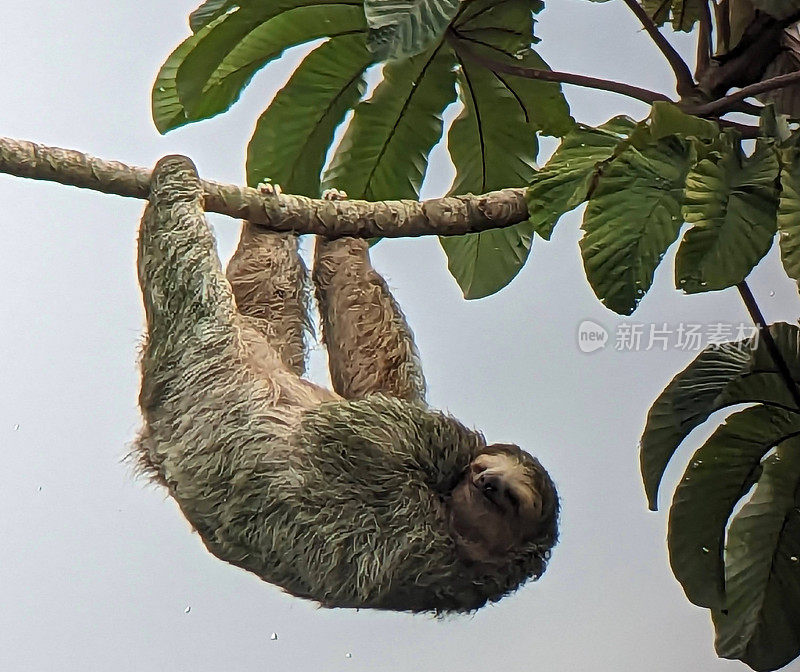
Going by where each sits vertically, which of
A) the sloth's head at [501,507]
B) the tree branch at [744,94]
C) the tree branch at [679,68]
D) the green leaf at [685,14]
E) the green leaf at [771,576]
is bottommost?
the green leaf at [771,576]

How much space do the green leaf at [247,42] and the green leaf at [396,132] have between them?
0.45ft

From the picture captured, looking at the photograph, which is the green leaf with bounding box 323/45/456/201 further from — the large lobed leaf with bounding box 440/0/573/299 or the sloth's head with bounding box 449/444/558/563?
the sloth's head with bounding box 449/444/558/563

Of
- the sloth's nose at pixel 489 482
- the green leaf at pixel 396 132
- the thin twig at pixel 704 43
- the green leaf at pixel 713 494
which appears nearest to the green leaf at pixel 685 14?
the thin twig at pixel 704 43

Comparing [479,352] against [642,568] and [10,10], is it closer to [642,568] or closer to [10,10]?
[642,568]

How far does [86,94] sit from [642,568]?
1330 millimetres

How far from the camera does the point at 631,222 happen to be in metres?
1.17

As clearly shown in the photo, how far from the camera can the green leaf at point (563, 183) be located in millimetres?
1241

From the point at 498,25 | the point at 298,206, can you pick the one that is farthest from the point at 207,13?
the point at 498,25

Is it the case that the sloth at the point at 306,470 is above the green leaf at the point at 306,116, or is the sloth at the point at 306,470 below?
below

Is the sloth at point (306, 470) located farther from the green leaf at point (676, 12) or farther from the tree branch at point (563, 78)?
the green leaf at point (676, 12)

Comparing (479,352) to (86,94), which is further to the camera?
(479,352)

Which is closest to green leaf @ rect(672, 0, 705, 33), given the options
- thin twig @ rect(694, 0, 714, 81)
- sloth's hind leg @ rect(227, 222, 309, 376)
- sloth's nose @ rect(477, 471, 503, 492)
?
thin twig @ rect(694, 0, 714, 81)

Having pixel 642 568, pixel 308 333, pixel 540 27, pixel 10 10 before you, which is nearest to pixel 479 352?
pixel 308 333

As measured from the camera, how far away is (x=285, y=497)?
130cm
